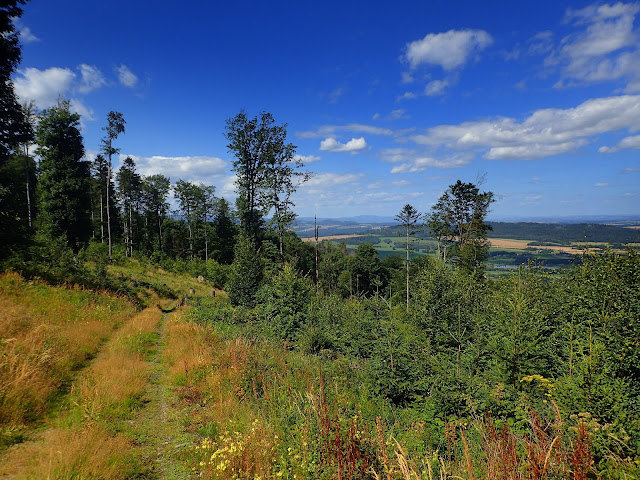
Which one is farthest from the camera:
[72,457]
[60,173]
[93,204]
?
[93,204]

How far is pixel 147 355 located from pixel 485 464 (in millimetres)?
10054

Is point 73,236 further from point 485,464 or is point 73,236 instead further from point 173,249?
point 485,464

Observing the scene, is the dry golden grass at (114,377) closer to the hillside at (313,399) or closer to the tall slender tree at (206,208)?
the hillside at (313,399)

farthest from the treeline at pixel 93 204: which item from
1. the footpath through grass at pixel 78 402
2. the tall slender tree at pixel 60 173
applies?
the footpath through grass at pixel 78 402

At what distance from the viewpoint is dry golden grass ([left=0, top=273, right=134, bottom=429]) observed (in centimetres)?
493

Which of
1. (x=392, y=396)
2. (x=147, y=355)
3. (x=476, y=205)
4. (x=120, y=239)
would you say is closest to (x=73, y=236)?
(x=120, y=239)

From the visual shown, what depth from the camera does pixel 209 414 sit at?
5906 millimetres

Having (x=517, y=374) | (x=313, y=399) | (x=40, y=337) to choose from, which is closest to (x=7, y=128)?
(x=40, y=337)

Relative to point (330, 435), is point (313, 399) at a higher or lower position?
higher

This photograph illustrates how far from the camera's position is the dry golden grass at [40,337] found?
4.93 m

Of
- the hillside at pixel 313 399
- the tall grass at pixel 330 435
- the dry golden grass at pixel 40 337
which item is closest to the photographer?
the tall grass at pixel 330 435

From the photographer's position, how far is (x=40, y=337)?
698 cm

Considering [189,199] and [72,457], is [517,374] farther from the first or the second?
[189,199]

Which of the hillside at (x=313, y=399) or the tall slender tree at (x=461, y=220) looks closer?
the hillside at (x=313, y=399)
